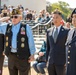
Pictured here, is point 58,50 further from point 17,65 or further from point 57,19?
point 17,65

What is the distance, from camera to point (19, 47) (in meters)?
5.92

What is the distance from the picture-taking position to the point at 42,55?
7922mm

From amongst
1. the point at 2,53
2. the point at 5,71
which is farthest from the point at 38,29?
the point at 2,53

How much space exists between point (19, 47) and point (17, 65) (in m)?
0.35

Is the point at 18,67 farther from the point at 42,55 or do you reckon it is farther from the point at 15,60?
the point at 42,55

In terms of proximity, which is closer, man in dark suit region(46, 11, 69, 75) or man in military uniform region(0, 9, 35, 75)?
man in dark suit region(46, 11, 69, 75)

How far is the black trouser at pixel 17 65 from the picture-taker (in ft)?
19.6

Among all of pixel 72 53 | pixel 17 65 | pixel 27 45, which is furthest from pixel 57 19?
pixel 72 53

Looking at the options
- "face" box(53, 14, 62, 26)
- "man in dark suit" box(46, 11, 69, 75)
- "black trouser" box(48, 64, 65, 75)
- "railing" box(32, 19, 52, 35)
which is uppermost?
"face" box(53, 14, 62, 26)

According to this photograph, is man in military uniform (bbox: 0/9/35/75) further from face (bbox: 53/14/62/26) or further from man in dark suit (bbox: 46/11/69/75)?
face (bbox: 53/14/62/26)

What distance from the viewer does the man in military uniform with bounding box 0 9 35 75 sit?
595 centimetres

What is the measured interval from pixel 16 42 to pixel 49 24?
10.5 metres

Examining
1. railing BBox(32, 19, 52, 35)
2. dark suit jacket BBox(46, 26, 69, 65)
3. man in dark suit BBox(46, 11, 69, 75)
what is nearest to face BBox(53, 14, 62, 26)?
man in dark suit BBox(46, 11, 69, 75)

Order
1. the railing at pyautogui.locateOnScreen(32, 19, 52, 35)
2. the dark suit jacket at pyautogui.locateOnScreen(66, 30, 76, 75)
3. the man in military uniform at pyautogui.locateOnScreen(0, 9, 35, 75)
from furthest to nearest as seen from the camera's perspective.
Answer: the railing at pyautogui.locateOnScreen(32, 19, 52, 35)
the man in military uniform at pyautogui.locateOnScreen(0, 9, 35, 75)
the dark suit jacket at pyautogui.locateOnScreen(66, 30, 76, 75)
